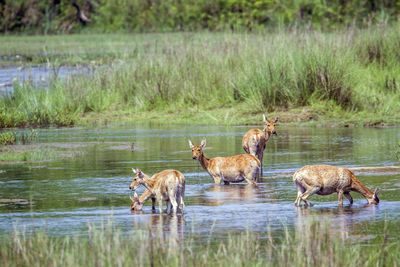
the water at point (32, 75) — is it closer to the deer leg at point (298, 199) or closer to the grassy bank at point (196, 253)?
the deer leg at point (298, 199)

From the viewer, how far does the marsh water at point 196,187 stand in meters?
11.0

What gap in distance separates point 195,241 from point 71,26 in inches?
1919

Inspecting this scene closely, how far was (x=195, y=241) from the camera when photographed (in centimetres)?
1002

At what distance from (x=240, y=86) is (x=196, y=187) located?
1316 cm

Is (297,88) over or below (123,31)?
below

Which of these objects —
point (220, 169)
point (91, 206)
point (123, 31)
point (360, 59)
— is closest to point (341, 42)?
point (360, 59)

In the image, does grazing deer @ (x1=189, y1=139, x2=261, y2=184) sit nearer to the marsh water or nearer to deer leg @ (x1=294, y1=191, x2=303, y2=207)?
the marsh water

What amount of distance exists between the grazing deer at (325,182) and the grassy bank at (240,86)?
12.0m

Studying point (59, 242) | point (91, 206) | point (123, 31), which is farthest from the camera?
point (123, 31)

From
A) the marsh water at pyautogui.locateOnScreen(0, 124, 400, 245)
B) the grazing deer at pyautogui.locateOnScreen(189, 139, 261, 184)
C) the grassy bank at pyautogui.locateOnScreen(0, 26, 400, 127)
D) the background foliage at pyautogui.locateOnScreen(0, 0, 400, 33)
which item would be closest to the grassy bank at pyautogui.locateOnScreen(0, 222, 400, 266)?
the marsh water at pyautogui.locateOnScreen(0, 124, 400, 245)

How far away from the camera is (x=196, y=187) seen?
47.0 feet

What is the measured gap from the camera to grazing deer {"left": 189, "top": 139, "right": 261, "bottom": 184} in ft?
47.0

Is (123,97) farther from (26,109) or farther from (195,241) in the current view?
(195,241)

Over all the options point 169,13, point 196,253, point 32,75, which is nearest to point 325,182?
point 196,253
